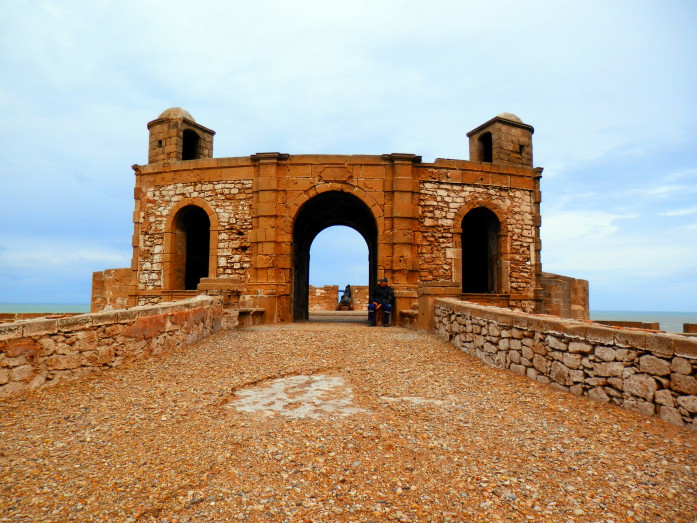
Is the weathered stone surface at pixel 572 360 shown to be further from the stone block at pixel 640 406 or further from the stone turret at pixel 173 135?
the stone turret at pixel 173 135

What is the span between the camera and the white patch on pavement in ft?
14.0

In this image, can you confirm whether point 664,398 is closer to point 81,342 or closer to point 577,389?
point 577,389

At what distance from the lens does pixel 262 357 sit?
22.5ft

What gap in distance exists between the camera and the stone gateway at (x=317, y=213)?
41.4 feet

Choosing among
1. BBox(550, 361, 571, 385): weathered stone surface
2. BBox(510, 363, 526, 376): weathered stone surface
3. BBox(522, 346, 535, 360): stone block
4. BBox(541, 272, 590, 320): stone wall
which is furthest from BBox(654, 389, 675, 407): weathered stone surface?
BBox(541, 272, 590, 320): stone wall

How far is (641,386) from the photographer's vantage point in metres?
4.12

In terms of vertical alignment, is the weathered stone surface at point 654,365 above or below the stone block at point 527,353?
above

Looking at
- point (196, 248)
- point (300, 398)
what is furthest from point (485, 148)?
point (300, 398)

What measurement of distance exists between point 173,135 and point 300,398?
1217 centimetres

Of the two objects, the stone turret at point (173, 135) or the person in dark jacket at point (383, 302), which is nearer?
the person in dark jacket at point (383, 302)

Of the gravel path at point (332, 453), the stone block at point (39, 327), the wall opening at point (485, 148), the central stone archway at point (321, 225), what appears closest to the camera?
the gravel path at point (332, 453)

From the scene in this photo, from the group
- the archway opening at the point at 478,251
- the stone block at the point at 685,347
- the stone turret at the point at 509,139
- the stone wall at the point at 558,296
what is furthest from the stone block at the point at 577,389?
the stone wall at the point at 558,296

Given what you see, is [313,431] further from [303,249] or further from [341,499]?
[303,249]

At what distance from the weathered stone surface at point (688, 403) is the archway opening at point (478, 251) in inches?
413
